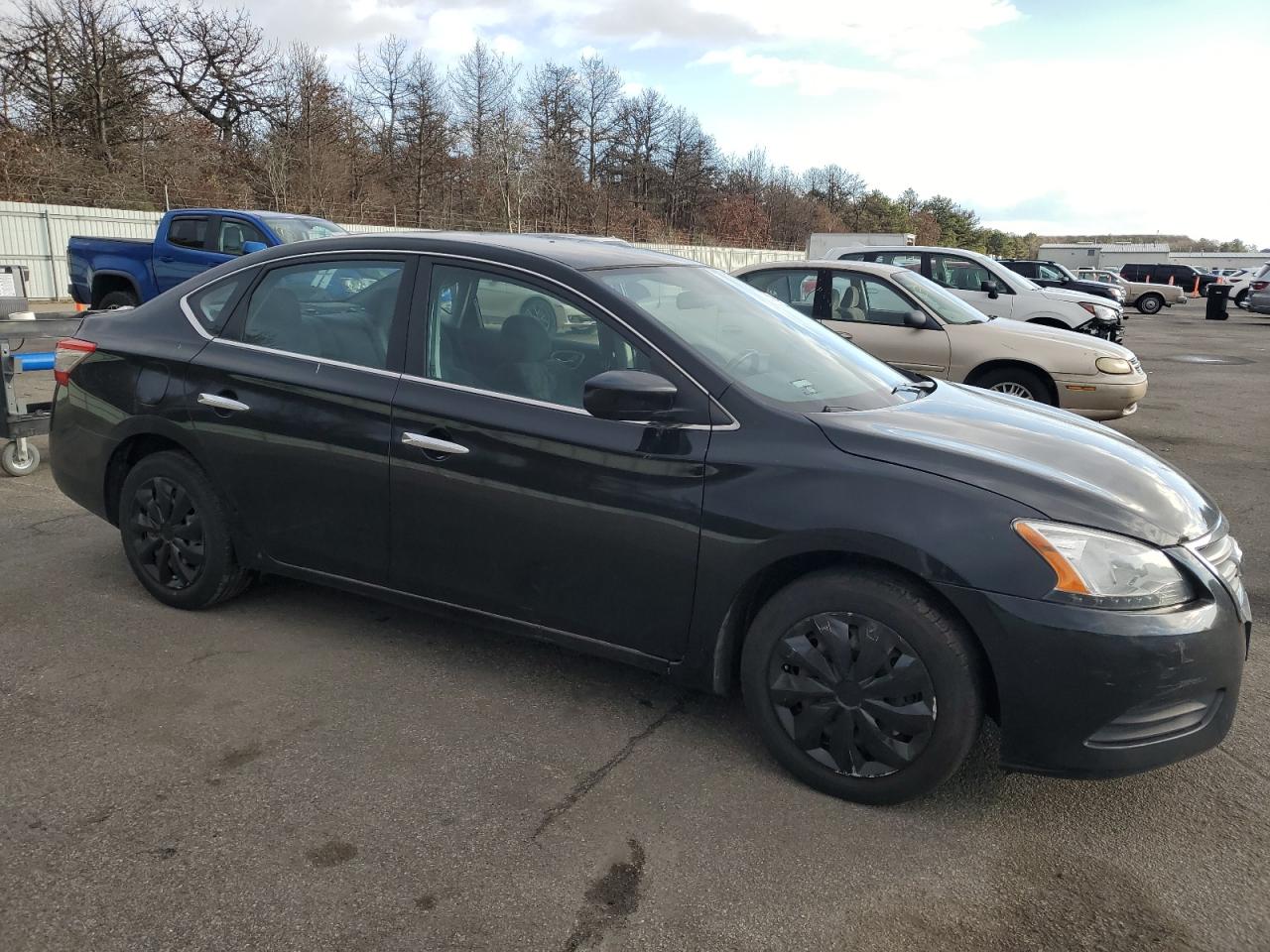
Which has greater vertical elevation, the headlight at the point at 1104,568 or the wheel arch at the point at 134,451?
the headlight at the point at 1104,568

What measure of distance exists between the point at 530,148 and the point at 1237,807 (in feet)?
157

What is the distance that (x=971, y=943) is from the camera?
2.36 m

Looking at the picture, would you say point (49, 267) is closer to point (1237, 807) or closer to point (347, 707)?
point (347, 707)

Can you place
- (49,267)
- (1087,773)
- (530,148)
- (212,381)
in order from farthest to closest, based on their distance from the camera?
(530,148) → (49,267) → (212,381) → (1087,773)

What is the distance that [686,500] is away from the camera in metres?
3.05

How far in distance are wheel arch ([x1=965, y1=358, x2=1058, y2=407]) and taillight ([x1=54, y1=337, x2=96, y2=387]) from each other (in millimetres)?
6904

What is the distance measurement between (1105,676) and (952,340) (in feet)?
21.7

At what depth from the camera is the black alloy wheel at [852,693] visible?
2775 mm

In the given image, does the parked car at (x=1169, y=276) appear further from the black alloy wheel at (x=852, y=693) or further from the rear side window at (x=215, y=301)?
the black alloy wheel at (x=852, y=693)

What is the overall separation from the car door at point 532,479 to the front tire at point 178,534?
966mm

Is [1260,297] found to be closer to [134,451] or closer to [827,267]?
[827,267]

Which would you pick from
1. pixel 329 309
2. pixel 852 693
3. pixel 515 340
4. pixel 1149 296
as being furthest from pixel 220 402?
pixel 1149 296

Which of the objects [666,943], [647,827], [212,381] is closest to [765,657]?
[647,827]

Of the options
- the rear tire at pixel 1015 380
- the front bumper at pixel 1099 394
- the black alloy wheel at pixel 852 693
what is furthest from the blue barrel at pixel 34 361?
the front bumper at pixel 1099 394
